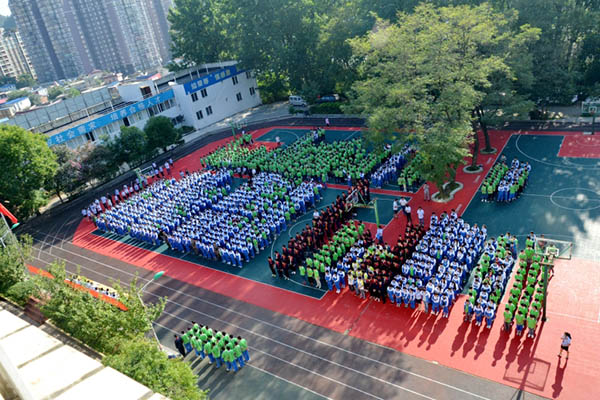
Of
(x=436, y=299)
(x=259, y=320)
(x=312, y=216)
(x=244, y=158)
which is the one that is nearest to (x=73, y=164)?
(x=244, y=158)

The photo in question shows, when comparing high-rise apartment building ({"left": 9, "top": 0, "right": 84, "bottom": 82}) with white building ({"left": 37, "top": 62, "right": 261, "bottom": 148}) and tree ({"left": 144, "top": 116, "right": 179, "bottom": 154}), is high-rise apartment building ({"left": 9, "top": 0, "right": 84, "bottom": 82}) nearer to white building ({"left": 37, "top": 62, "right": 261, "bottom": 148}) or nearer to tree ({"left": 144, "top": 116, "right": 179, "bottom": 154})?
white building ({"left": 37, "top": 62, "right": 261, "bottom": 148})

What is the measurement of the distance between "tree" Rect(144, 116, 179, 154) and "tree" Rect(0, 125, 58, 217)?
991 cm

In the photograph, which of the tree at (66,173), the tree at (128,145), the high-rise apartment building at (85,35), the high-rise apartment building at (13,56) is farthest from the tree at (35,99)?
the tree at (66,173)

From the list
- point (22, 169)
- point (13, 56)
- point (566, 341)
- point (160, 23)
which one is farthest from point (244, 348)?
point (13, 56)

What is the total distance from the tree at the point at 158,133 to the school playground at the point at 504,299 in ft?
37.5

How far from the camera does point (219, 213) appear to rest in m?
27.5

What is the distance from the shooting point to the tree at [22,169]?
99.2ft

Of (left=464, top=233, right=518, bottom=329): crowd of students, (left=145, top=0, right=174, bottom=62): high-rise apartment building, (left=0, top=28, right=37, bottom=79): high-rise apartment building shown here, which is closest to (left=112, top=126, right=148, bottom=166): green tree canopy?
(left=464, top=233, right=518, bottom=329): crowd of students

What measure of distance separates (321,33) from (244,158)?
57.0 feet

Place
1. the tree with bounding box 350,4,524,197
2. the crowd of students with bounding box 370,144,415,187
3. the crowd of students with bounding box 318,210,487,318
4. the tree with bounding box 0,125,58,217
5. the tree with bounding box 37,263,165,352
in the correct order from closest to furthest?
1. the tree with bounding box 37,263,165,352
2. the crowd of students with bounding box 318,210,487,318
3. the tree with bounding box 350,4,524,197
4. the crowd of students with bounding box 370,144,415,187
5. the tree with bounding box 0,125,58,217

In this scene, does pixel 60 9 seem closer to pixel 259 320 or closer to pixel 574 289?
pixel 259 320

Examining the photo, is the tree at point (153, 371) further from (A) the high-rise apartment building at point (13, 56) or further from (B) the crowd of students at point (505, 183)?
(A) the high-rise apartment building at point (13, 56)

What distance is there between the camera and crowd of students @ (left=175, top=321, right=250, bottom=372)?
52.5ft

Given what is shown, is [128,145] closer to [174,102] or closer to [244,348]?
[174,102]
